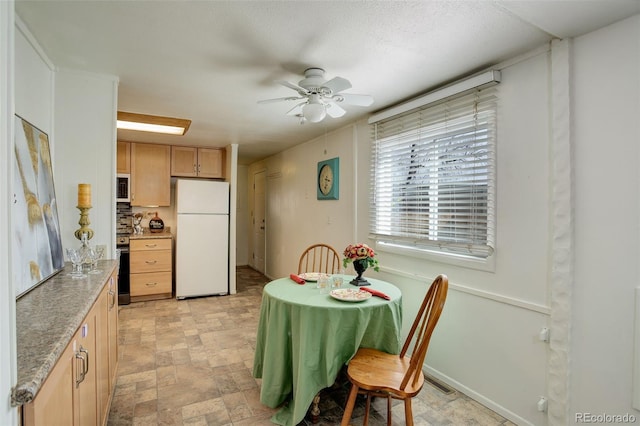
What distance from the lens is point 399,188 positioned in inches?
117

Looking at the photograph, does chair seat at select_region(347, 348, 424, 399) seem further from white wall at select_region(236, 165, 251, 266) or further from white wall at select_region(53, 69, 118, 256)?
white wall at select_region(236, 165, 251, 266)

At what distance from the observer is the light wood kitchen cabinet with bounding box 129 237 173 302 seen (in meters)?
4.46

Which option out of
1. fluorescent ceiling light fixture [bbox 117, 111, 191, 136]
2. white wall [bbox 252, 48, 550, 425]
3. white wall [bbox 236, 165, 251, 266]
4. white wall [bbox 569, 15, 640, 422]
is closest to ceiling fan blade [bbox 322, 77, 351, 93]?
white wall [bbox 252, 48, 550, 425]

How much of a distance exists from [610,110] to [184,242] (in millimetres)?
4634

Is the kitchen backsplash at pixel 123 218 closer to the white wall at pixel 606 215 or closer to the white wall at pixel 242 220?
the white wall at pixel 242 220

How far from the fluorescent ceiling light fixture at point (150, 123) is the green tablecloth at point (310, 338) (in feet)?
7.50

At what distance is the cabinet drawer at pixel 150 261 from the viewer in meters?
4.46

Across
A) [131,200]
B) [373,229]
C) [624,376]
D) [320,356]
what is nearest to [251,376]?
[320,356]

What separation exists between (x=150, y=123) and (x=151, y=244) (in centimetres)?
187

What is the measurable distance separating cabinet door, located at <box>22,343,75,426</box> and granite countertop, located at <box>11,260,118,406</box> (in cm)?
6

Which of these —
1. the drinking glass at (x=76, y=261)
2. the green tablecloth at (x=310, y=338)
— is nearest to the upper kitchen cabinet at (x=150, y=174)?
the drinking glass at (x=76, y=261)

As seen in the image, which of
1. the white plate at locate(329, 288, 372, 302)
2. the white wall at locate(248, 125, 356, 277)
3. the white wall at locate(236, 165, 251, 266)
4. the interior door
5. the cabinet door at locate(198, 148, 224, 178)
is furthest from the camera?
the white wall at locate(236, 165, 251, 266)

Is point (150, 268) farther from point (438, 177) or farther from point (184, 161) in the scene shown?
point (438, 177)

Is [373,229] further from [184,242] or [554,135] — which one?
[184,242]
